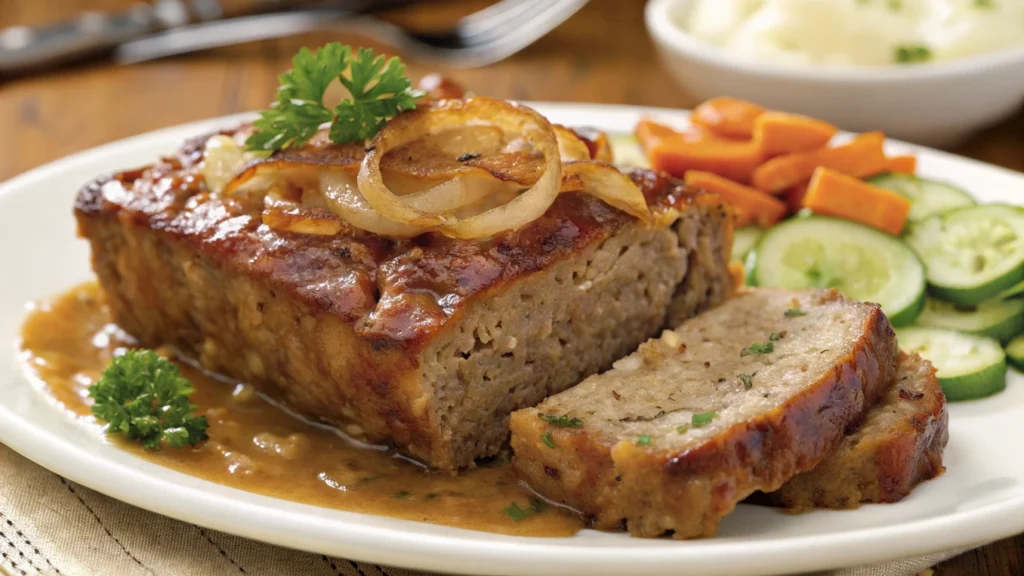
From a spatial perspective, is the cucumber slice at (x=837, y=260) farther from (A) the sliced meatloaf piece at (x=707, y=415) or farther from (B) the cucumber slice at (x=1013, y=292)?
(A) the sliced meatloaf piece at (x=707, y=415)

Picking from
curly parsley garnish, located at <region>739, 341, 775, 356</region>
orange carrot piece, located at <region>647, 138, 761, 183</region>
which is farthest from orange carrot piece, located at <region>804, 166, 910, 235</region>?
curly parsley garnish, located at <region>739, 341, 775, 356</region>

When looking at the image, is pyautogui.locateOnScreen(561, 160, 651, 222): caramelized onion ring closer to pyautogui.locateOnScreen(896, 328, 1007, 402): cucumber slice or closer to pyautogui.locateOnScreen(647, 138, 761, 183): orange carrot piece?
pyautogui.locateOnScreen(896, 328, 1007, 402): cucumber slice

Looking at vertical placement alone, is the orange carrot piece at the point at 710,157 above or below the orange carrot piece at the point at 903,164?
above

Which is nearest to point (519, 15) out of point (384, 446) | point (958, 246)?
point (958, 246)

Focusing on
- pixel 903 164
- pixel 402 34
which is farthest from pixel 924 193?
pixel 402 34

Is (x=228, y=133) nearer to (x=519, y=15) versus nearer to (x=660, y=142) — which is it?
(x=660, y=142)

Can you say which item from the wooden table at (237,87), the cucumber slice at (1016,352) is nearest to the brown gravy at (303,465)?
the cucumber slice at (1016,352)

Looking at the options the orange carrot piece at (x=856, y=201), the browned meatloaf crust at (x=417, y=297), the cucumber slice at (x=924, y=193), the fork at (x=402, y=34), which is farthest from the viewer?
the fork at (x=402, y=34)
